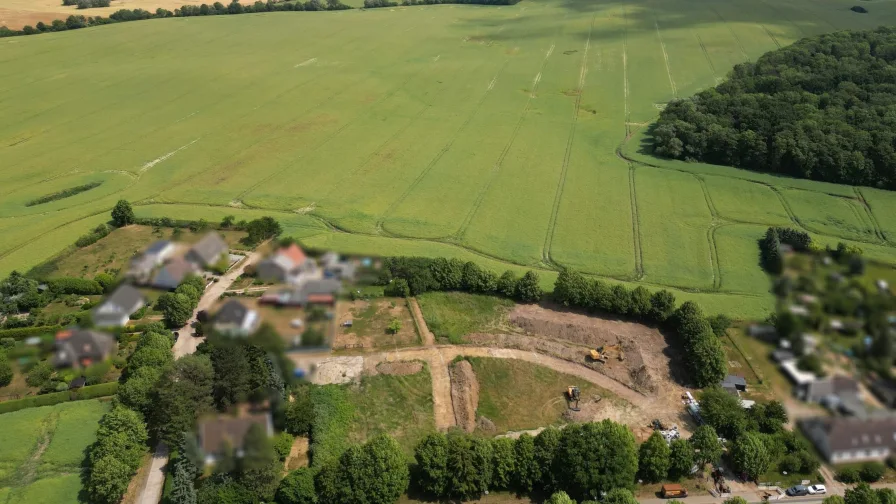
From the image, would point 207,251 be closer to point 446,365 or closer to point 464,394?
point 446,365

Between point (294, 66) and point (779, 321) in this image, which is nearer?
point (779, 321)

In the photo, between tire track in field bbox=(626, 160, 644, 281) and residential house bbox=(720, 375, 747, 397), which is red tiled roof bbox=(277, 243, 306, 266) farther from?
residential house bbox=(720, 375, 747, 397)

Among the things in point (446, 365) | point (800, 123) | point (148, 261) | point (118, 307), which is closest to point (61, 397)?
point (118, 307)

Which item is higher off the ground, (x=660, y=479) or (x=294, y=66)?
(x=294, y=66)

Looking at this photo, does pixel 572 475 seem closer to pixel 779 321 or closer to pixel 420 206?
pixel 779 321

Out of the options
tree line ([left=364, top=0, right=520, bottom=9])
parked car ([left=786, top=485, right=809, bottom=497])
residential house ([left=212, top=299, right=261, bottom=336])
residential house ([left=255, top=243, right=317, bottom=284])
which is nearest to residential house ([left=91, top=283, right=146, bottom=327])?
residential house ([left=212, top=299, right=261, bottom=336])

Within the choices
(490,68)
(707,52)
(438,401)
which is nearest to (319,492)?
(438,401)
